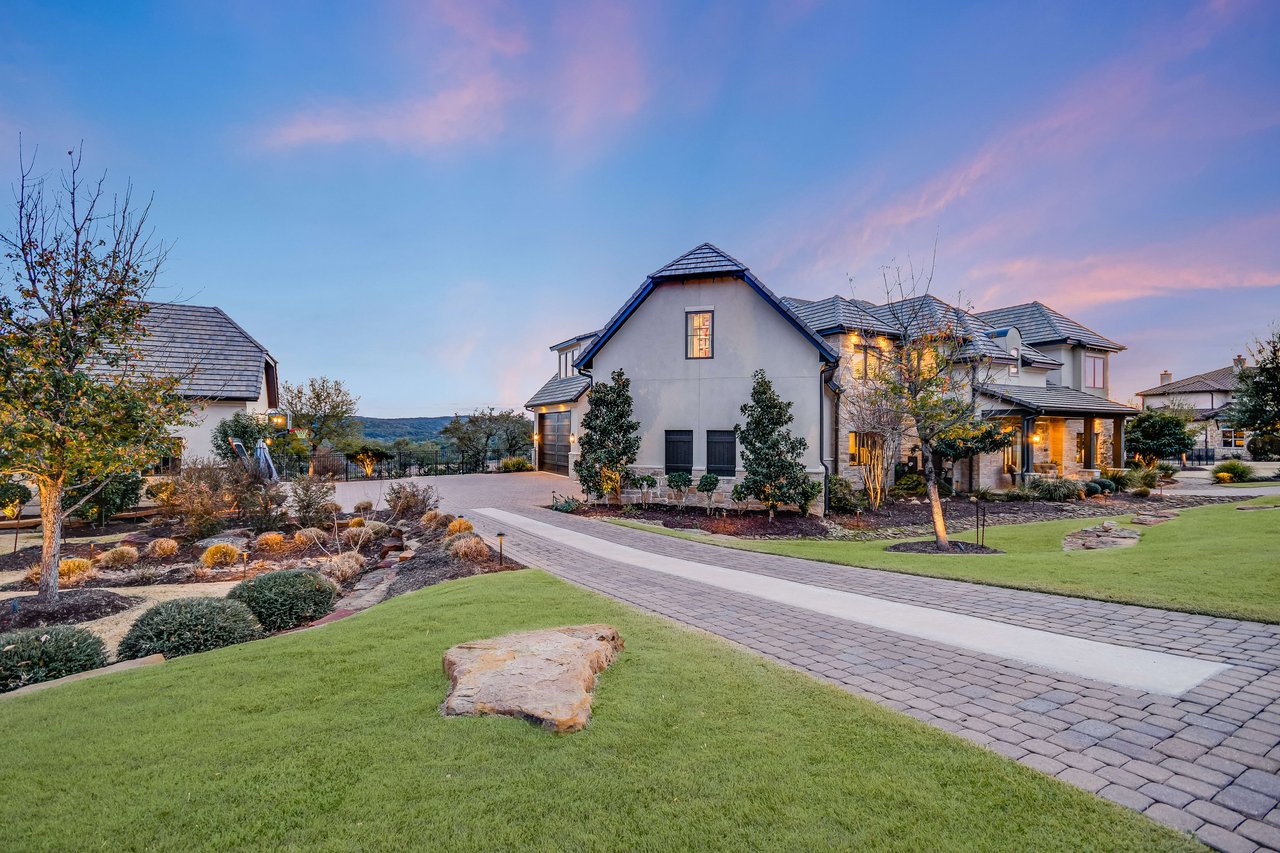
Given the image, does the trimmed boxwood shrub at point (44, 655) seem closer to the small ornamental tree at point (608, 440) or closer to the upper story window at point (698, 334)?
the small ornamental tree at point (608, 440)

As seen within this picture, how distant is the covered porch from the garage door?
60.3 ft

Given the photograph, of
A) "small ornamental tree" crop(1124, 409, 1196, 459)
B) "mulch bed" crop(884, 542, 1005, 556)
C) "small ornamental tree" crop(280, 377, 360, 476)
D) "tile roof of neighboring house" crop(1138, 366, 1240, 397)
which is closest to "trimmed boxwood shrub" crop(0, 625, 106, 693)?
"mulch bed" crop(884, 542, 1005, 556)

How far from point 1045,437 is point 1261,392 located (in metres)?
7.48

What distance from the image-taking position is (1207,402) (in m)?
51.3

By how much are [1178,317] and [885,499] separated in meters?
17.3

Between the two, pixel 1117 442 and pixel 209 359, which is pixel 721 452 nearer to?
pixel 209 359

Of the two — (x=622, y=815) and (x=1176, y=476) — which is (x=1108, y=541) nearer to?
(x=622, y=815)

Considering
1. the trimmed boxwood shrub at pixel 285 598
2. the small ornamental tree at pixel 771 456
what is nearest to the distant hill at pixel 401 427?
the small ornamental tree at pixel 771 456

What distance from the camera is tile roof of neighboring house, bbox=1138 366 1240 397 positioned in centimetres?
5053

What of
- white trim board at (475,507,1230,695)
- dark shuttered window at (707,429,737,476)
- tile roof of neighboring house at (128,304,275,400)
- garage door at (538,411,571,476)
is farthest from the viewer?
garage door at (538,411,571,476)

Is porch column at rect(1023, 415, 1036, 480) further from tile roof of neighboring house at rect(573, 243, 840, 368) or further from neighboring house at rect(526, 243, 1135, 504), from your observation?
tile roof of neighboring house at rect(573, 243, 840, 368)

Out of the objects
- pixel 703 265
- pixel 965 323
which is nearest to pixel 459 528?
pixel 703 265

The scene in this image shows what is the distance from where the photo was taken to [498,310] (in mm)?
29594

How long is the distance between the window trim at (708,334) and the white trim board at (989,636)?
9765 millimetres
